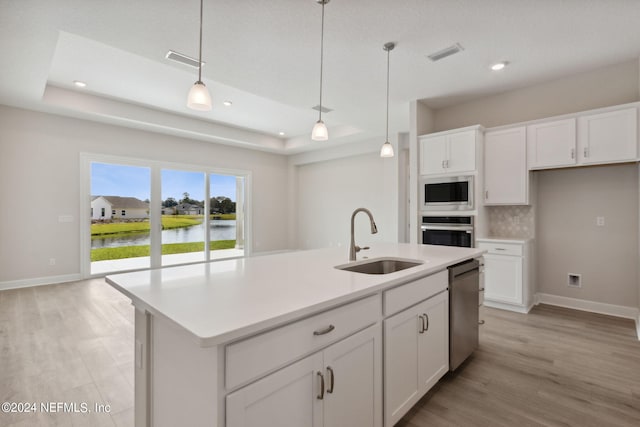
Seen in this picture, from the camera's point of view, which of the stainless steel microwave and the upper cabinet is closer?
the upper cabinet

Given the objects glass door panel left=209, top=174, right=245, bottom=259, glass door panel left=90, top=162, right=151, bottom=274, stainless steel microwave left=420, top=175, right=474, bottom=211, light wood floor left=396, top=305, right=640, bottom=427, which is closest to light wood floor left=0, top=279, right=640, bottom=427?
light wood floor left=396, top=305, right=640, bottom=427

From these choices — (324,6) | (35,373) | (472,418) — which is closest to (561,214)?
(472,418)

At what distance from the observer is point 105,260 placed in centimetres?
556

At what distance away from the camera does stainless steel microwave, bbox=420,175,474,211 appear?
3.85 meters

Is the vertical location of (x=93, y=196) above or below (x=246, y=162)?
below

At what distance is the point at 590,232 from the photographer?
3.58 metres

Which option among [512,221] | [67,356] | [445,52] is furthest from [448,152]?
[67,356]

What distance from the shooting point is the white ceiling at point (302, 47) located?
2344mm

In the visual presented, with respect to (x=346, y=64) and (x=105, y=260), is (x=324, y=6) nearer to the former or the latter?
(x=346, y=64)

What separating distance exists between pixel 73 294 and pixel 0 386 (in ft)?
8.45

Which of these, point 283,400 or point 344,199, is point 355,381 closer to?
point 283,400

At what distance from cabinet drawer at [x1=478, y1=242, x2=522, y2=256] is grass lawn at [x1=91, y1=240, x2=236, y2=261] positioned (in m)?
5.60

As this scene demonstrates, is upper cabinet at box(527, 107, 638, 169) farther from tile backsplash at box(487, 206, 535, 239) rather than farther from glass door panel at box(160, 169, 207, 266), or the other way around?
glass door panel at box(160, 169, 207, 266)

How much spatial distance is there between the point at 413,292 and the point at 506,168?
291 cm
